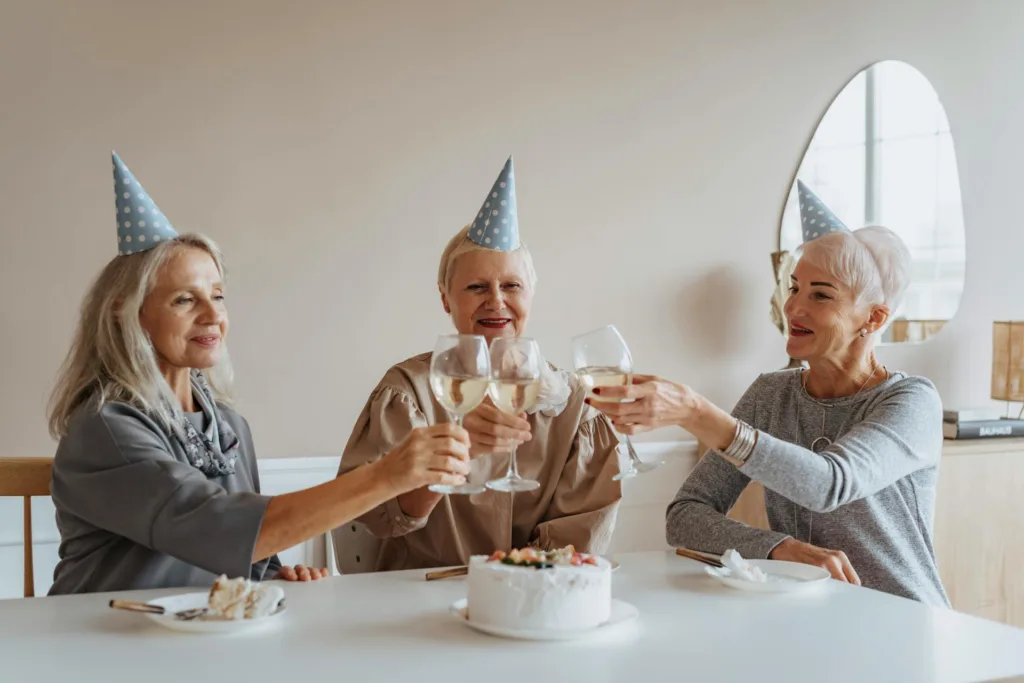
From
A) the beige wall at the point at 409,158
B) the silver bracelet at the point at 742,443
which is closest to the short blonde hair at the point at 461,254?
the silver bracelet at the point at 742,443

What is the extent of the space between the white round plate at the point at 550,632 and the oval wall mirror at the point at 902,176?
8.81ft

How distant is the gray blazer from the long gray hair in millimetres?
50

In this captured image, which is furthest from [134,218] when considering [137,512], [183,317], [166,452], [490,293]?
[490,293]

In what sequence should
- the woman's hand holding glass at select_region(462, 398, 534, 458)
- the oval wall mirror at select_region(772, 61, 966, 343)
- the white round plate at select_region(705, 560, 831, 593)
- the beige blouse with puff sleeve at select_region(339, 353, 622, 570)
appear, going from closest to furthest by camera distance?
the white round plate at select_region(705, 560, 831, 593)
the woman's hand holding glass at select_region(462, 398, 534, 458)
the beige blouse with puff sleeve at select_region(339, 353, 622, 570)
the oval wall mirror at select_region(772, 61, 966, 343)

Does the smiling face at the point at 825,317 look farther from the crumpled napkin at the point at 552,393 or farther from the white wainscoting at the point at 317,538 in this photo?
the white wainscoting at the point at 317,538

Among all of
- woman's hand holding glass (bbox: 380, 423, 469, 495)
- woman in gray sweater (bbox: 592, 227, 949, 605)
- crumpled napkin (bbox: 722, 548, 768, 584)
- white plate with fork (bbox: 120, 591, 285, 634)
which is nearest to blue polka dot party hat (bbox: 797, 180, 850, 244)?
woman in gray sweater (bbox: 592, 227, 949, 605)

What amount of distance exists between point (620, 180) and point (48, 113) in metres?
1.70

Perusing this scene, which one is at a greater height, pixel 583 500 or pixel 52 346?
pixel 52 346

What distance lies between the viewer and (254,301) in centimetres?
295

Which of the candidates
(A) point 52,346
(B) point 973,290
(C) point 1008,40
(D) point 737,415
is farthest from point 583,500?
(C) point 1008,40

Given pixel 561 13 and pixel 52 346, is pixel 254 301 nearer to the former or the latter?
pixel 52 346

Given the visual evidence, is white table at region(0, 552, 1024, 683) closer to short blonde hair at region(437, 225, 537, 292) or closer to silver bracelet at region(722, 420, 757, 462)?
silver bracelet at region(722, 420, 757, 462)

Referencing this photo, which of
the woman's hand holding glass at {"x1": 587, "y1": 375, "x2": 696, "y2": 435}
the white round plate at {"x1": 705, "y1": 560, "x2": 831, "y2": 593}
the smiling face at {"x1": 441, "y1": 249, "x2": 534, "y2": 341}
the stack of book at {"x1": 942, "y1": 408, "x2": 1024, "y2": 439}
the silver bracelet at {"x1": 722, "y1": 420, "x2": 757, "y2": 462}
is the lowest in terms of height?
the stack of book at {"x1": 942, "y1": 408, "x2": 1024, "y2": 439}

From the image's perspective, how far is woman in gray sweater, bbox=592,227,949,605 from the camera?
1.81m
